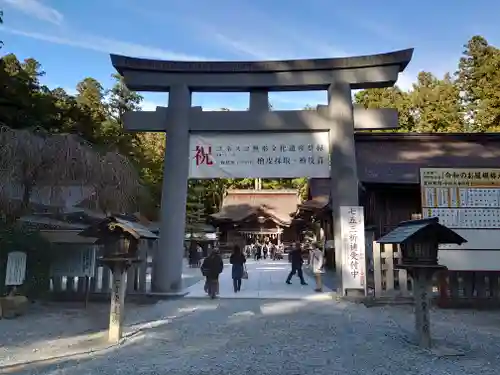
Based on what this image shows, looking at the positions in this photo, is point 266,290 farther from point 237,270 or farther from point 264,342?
point 264,342

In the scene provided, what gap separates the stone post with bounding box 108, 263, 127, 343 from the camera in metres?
6.61

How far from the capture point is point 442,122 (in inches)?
982

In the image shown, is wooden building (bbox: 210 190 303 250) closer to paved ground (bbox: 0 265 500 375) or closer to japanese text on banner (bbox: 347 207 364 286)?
japanese text on banner (bbox: 347 207 364 286)

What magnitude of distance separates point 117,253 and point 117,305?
33.0 inches

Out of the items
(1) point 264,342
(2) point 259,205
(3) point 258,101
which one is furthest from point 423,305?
(2) point 259,205

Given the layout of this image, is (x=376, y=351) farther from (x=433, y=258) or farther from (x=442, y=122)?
(x=442, y=122)

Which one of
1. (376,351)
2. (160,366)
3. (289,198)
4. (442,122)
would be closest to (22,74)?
(160,366)

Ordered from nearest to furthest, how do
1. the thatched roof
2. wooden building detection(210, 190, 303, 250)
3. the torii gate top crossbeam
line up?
the torii gate top crossbeam
wooden building detection(210, 190, 303, 250)
the thatched roof

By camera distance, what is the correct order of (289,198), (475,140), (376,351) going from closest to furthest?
1. (376,351)
2. (475,140)
3. (289,198)

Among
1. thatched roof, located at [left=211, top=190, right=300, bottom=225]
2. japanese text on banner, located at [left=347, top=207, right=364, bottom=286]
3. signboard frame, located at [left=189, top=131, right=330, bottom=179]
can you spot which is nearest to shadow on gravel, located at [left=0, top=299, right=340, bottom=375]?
japanese text on banner, located at [left=347, top=207, right=364, bottom=286]

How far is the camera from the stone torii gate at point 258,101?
1131 centimetres

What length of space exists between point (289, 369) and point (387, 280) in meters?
5.64

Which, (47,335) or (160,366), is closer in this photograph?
(160,366)

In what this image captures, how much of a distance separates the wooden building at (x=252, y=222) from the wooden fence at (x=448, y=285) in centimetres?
2360
